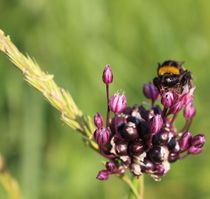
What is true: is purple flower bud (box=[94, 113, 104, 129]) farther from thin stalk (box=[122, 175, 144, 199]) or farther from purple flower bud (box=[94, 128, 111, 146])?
thin stalk (box=[122, 175, 144, 199])

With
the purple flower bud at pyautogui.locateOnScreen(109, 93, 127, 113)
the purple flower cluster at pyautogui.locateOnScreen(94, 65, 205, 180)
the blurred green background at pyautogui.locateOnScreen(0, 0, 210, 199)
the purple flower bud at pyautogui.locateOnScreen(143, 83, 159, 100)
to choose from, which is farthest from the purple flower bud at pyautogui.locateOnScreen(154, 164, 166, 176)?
the blurred green background at pyautogui.locateOnScreen(0, 0, 210, 199)

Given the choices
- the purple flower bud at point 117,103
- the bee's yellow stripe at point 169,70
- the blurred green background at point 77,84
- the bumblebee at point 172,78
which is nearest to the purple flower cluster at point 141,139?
the purple flower bud at point 117,103

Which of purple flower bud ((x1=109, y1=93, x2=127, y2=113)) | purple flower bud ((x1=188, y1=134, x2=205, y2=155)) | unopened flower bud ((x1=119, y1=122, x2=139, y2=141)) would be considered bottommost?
unopened flower bud ((x1=119, y1=122, x2=139, y2=141))

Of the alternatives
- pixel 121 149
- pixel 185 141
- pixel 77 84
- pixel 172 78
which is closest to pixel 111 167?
pixel 121 149

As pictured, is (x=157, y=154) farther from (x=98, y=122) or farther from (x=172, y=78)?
(x=172, y=78)

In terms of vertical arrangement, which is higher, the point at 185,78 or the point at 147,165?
the point at 185,78

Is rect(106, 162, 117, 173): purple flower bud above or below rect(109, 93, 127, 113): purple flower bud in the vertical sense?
below
